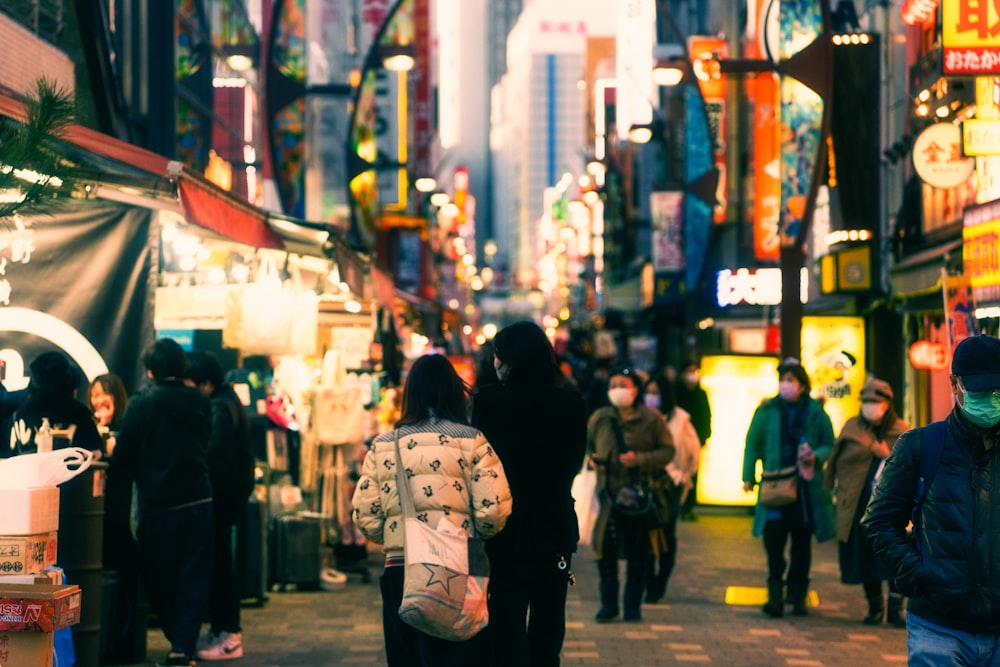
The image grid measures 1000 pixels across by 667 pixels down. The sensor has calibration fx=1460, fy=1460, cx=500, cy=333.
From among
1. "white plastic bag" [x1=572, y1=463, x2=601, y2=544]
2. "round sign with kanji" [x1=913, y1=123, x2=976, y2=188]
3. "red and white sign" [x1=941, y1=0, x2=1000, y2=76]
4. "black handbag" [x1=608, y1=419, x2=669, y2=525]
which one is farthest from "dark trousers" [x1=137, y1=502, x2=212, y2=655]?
"round sign with kanji" [x1=913, y1=123, x2=976, y2=188]

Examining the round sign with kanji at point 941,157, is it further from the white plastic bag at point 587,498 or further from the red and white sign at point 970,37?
the white plastic bag at point 587,498

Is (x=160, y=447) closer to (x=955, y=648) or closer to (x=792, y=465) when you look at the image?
(x=792, y=465)

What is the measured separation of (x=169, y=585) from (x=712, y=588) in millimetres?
5612

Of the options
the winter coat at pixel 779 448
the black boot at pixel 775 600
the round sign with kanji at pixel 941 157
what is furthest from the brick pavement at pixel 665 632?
the round sign with kanji at pixel 941 157

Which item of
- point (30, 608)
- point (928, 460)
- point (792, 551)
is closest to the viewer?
point (928, 460)

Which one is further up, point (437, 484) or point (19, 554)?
point (437, 484)

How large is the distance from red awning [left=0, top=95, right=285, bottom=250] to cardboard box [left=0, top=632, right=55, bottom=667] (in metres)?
2.98

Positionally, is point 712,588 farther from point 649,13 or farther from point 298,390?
point 649,13

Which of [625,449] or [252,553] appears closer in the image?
[625,449]

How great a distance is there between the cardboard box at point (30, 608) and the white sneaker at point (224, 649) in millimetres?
3440

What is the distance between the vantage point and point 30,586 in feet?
19.7

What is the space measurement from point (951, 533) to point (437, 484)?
2.21 metres

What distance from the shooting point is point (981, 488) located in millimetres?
4859

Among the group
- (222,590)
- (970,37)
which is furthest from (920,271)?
(222,590)
